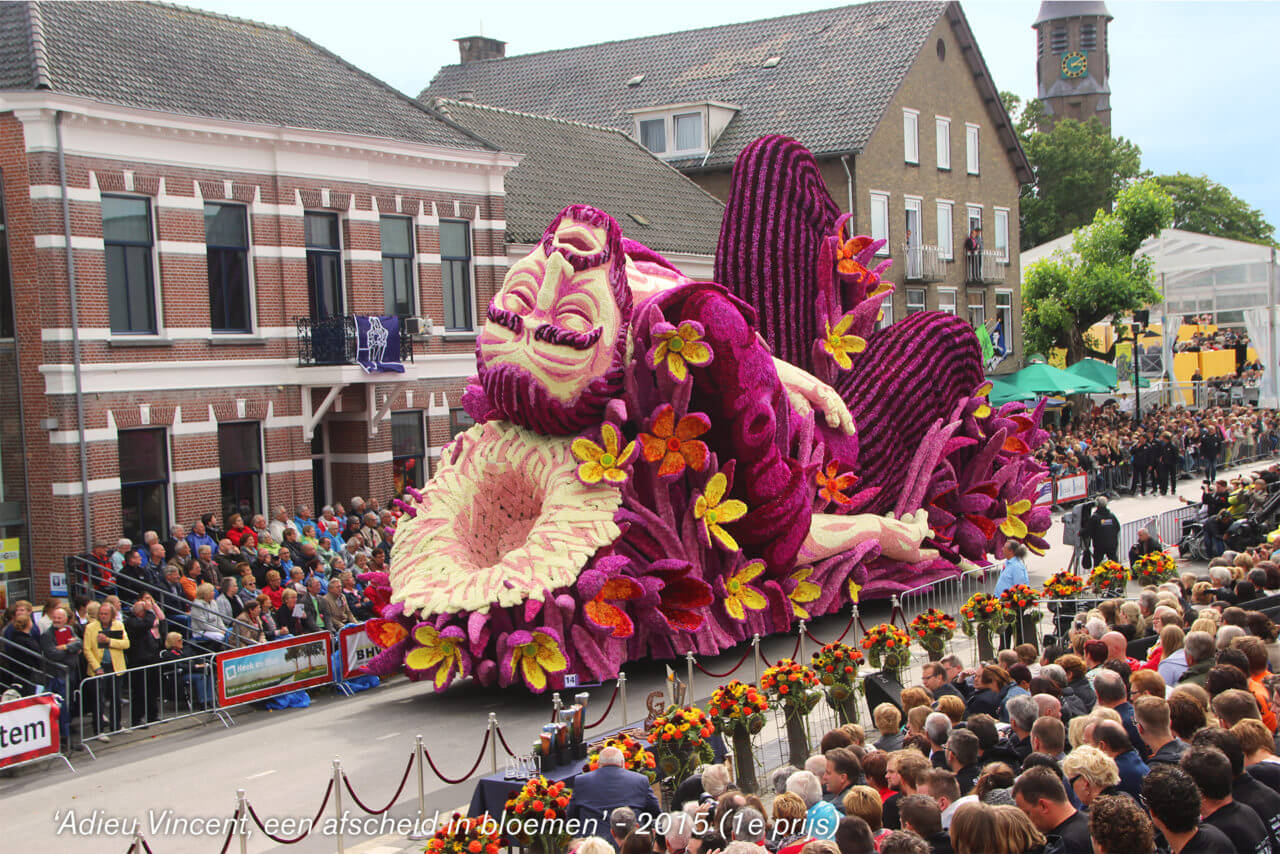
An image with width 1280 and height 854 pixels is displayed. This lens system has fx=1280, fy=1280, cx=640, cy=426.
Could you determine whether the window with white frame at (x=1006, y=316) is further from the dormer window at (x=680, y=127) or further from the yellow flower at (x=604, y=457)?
the yellow flower at (x=604, y=457)

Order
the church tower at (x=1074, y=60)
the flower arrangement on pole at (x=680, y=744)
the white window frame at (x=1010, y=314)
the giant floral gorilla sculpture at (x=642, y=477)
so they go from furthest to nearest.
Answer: the church tower at (x=1074, y=60) → the white window frame at (x=1010, y=314) → the giant floral gorilla sculpture at (x=642, y=477) → the flower arrangement on pole at (x=680, y=744)

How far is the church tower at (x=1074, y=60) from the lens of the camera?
90500 millimetres

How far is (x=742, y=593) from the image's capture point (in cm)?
1697

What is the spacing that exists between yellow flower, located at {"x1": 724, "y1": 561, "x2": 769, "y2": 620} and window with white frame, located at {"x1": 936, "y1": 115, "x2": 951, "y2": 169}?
85.6 ft

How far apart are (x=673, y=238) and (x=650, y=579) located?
57.9 feet

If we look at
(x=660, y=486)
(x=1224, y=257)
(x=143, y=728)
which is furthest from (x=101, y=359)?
(x=1224, y=257)

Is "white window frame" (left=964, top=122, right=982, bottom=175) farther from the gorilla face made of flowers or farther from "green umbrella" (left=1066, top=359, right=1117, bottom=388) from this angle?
the gorilla face made of flowers

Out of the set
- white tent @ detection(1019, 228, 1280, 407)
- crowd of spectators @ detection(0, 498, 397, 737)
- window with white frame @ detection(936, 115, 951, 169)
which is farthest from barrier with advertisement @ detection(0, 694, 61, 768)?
white tent @ detection(1019, 228, 1280, 407)

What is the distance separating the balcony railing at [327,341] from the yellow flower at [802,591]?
30.2 feet

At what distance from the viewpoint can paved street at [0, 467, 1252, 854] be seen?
11.9m

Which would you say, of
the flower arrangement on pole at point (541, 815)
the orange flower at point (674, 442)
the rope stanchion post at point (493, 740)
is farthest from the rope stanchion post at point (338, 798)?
the orange flower at point (674, 442)

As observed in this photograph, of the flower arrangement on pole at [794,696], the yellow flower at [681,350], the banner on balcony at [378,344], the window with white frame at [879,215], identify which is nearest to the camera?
the flower arrangement on pole at [794,696]

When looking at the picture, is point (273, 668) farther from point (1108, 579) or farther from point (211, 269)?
point (1108, 579)

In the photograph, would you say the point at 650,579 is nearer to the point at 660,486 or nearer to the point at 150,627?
the point at 660,486
